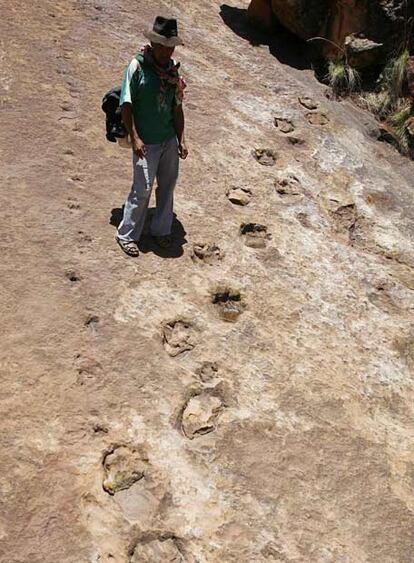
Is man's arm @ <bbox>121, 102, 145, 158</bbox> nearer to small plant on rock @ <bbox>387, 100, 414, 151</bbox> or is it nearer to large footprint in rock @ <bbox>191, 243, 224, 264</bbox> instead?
large footprint in rock @ <bbox>191, 243, 224, 264</bbox>

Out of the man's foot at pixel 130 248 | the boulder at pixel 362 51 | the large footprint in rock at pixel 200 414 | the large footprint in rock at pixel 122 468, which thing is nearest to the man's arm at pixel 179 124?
the man's foot at pixel 130 248

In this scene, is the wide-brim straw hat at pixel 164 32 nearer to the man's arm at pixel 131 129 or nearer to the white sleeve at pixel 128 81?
the white sleeve at pixel 128 81

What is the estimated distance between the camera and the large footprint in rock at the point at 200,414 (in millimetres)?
4367

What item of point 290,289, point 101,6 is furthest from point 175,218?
point 101,6

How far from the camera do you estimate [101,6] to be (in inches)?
367

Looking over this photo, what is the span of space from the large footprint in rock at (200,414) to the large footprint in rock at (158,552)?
0.77 meters

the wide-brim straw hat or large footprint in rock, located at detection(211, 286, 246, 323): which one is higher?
the wide-brim straw hat

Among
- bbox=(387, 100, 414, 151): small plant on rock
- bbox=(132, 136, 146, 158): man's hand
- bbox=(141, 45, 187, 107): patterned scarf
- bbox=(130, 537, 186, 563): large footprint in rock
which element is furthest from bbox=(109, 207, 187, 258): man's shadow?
bbox=(387, 100, 414, 151): small plant on rock

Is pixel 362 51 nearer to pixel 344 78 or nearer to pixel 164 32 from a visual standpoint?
pixel 344 78

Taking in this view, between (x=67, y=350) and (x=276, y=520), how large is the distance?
1.86 m

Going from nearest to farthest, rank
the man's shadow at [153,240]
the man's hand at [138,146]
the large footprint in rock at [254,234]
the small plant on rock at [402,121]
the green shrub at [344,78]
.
Result: the man's hand at [138,146] → the man's shadow at [153,240] → the large footprint in rock at [254,234] → the small plant on rock at [402,121] → the green shrub at [344,78]

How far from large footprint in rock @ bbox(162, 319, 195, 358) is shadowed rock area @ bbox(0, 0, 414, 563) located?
0.06 ft

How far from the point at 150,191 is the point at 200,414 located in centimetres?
201

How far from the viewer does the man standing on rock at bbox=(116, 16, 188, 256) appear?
4.96 m
